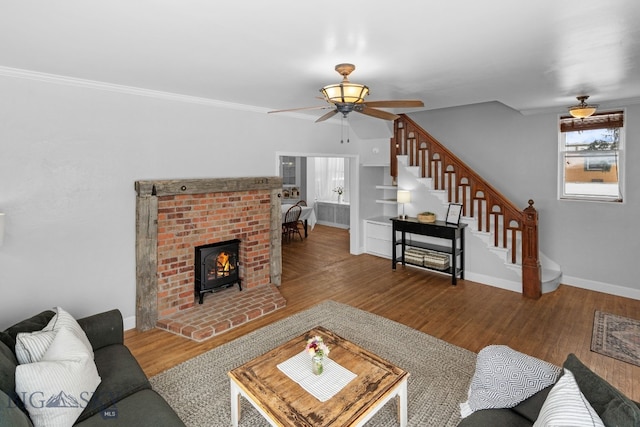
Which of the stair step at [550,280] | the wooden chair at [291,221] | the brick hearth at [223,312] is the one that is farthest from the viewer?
the wooden chair at [291,221]

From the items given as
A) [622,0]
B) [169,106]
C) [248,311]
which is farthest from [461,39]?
[248,311]

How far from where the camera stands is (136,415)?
1.77 meters

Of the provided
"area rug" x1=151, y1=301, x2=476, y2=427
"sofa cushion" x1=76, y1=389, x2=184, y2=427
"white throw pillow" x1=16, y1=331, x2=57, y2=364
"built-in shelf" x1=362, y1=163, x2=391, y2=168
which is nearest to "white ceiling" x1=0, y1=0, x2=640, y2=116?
"white throw pillow" x1=16, y1=331, x2=57, y2=364

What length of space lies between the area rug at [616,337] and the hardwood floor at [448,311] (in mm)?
86

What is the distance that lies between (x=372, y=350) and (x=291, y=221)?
16.3 ft

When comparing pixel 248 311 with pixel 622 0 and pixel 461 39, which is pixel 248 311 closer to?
pixel 461 39

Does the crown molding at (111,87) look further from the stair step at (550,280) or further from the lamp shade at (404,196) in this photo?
the stair step at (550,280)

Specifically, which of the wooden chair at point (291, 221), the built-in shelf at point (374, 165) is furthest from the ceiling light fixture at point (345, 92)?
the wooden chair at point (291, 221)

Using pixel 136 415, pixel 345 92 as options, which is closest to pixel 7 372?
pixel 136 415

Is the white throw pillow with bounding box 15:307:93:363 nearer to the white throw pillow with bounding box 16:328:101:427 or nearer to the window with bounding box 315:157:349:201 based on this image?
the white throw pillow with bounding box 16:328:101:427

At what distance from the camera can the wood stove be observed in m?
4.23

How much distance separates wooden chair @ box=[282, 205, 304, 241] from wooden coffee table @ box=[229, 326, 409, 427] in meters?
5.35

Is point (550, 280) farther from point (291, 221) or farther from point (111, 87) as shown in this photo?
point (111, 87)

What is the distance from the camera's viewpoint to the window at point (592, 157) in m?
4.55
